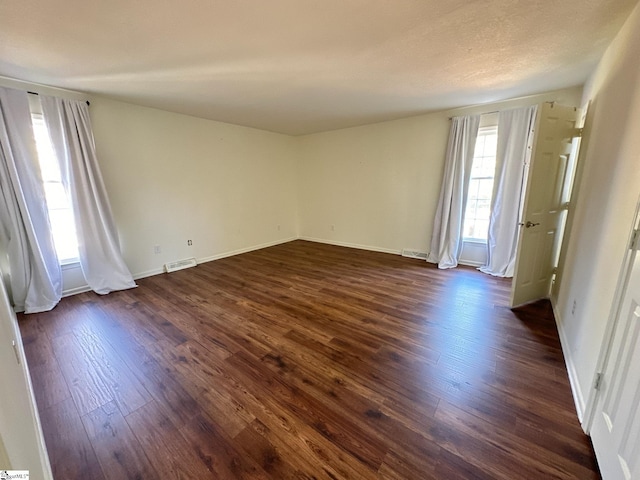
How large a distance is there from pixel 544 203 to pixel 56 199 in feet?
18.1

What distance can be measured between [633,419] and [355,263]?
3419mm

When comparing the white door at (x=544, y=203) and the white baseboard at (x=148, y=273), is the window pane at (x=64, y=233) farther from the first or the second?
the white door at (x=544, y=203)

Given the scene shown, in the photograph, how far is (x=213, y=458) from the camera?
1.28 metres

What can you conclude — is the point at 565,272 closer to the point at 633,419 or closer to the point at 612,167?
the point at 612,167

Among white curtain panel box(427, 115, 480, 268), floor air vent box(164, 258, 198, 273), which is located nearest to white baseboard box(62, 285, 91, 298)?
floor air vent box(164, 258, 198, 273)

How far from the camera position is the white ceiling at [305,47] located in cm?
155

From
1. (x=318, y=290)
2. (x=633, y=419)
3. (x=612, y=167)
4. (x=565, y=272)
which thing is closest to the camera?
(x=633, y=419)

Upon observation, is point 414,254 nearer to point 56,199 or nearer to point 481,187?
point 481,187

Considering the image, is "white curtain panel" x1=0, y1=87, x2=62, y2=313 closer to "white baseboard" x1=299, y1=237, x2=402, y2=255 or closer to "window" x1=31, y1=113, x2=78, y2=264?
"window" x1=31, y1=113, x2=78, y2=264

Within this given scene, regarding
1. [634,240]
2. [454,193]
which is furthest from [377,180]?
[634,240]

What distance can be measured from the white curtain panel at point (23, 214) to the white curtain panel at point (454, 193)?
518cm

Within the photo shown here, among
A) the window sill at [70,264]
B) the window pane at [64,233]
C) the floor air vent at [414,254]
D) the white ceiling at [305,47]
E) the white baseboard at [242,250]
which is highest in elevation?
the white ceiling at [305,47]

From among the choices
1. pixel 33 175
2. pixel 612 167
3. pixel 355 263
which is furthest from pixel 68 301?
pixel 612 167

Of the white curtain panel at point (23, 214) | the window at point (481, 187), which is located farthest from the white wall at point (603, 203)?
the white curtain panel at point (23, 214)
